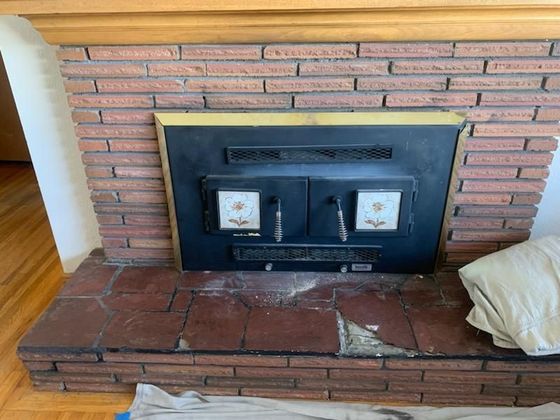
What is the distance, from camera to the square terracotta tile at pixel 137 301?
4.62 ft

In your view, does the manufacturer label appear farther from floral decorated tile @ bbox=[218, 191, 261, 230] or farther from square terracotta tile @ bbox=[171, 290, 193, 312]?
square terracotta tile @ bbox=[171, 290, 193, 312]

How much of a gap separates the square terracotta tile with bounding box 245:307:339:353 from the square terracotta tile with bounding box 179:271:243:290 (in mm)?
162

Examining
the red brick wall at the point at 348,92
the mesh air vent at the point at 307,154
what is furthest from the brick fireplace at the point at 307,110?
the mesh air vent at the point at 307,154

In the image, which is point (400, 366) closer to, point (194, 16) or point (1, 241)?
point (194, 16)

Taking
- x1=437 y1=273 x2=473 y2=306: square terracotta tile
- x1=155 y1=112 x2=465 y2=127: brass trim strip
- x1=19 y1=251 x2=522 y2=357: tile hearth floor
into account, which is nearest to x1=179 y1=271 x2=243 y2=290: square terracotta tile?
x1=19 y1=251 x2=522 y2=357: tile hearth floor

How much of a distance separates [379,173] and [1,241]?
1.84 metres

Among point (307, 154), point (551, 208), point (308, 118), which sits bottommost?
point (551, 208)

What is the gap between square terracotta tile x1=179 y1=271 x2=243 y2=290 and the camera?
1.51 meters

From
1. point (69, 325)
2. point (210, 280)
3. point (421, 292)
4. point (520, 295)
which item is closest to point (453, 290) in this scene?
point (421, 292)

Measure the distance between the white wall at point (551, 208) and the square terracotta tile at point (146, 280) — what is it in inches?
51.7

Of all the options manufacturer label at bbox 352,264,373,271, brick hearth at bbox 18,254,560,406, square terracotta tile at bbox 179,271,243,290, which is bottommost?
brick hearth at bbox 18,254,560,406

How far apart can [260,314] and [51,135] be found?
0.97 metres

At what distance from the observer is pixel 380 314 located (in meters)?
1.37

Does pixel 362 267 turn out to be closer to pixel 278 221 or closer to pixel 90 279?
pixel 278 221
